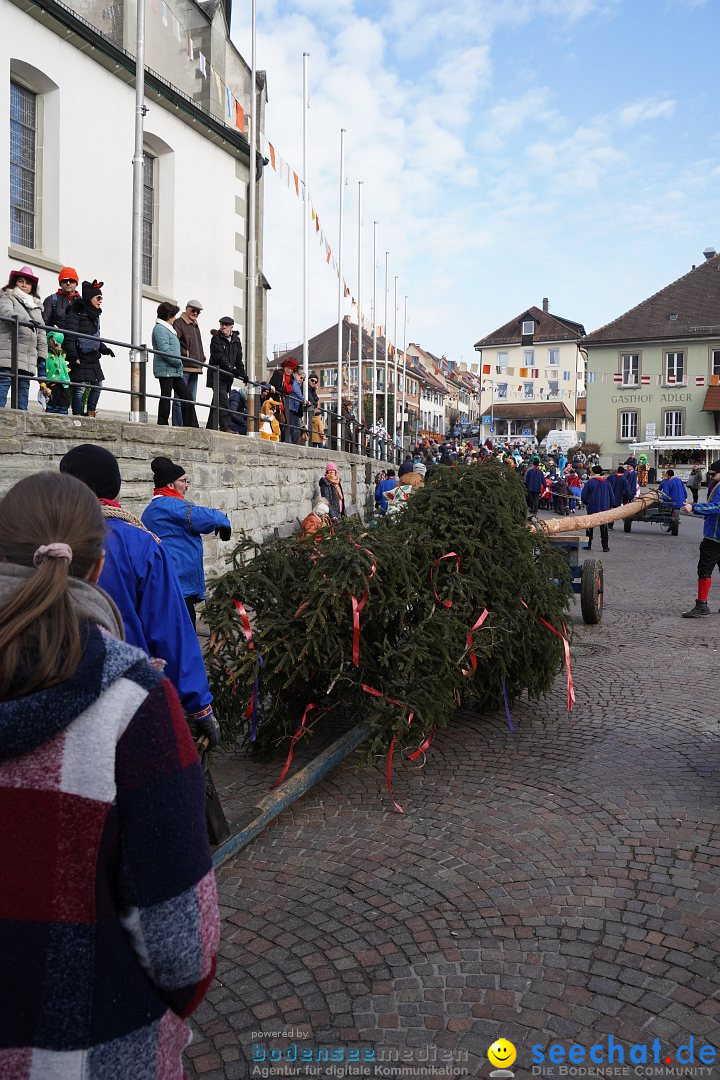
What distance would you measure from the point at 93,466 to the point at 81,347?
6818 mm

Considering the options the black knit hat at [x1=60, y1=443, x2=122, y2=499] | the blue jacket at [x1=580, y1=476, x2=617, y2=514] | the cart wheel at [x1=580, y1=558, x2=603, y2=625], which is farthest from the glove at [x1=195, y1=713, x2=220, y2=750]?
the blue jacket at [x1=580, y1=476, x2=617, y2=514]

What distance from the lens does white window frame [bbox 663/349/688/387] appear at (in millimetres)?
56469

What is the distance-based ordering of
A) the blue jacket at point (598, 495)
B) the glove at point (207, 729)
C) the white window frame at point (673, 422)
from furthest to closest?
the white window frame at point (673, 422) → the blue jacket at point (598, 495) → the glove at point (207, 729)

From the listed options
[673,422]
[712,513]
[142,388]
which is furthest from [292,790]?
[673,422]

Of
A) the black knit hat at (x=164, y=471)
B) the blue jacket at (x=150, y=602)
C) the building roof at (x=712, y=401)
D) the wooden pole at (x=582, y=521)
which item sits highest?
the building roof at (x=712, y=401)

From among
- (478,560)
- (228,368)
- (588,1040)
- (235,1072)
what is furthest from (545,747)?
(228,368)

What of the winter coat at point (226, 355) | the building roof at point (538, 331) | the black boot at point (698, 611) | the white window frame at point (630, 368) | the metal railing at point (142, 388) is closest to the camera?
the metal railing at point (142, 388)

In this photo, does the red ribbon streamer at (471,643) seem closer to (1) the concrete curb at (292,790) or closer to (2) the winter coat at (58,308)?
(1) the concrete curb at (292,790)

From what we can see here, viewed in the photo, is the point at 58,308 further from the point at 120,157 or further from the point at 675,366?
the point at 675,366

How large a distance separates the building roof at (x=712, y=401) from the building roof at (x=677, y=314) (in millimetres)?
3750

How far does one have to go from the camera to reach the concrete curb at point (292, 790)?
3.95m

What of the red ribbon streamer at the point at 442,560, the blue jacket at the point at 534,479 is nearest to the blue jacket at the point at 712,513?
the red ribbon streamer at the point at 442,560

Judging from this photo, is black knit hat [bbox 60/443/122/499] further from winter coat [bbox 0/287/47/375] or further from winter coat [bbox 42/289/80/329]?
winter coat [bbox 42/289/80/329]
